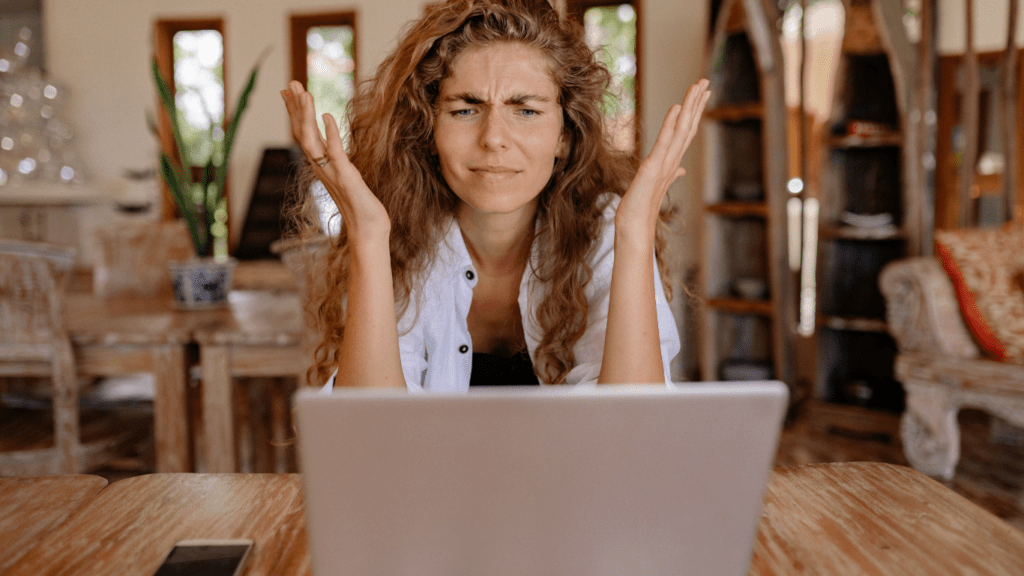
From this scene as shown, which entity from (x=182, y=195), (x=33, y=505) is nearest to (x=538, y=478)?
(x=33, y=505)

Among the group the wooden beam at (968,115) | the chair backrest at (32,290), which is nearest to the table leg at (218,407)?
the chair backrest at (32,290)

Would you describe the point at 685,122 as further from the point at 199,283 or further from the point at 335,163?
the point at 199,283

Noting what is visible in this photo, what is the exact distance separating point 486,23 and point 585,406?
0.93 metres

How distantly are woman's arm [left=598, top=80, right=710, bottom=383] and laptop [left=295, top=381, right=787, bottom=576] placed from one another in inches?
21.2

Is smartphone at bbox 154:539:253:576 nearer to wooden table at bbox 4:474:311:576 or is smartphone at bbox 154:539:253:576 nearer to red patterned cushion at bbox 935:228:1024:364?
wooden table at bbox 4:474:311:576

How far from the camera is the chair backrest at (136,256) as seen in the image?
2641 mm

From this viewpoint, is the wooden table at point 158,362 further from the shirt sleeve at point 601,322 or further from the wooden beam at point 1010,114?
the wooden beam at point 1010,114

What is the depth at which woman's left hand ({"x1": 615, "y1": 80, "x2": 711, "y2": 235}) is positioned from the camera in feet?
3.26

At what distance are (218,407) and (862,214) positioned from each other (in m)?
2.76

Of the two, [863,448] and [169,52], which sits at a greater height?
[169,52]

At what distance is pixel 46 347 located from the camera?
1.76m

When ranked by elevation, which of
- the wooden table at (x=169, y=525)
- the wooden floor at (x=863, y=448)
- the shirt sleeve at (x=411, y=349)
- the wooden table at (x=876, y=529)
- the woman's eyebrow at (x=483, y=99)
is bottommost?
the wooden floor at (x=863, y=448)

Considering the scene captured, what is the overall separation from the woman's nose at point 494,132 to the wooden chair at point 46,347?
1.24m

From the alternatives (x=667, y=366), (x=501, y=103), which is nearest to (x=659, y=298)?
(x=667, y=366)
